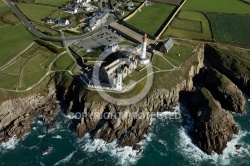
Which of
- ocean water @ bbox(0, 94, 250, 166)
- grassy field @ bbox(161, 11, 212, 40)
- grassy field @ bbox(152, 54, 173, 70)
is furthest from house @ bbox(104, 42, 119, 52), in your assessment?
ocean water @ bbox(0, 94, 250, 166)

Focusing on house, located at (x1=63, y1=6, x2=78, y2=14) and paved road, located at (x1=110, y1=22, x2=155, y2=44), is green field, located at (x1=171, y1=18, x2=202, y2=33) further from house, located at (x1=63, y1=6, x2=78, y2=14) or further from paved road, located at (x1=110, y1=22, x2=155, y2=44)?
house, located at (x1=63, y1=6, x2=78, y2=14)

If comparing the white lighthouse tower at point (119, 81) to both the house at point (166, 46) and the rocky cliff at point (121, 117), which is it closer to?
the rocky cliff at point (121, 117)

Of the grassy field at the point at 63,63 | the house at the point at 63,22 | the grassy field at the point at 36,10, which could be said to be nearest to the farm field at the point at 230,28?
the grassy field at the point at 63,63

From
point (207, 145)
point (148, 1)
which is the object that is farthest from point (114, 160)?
point (148, 1)

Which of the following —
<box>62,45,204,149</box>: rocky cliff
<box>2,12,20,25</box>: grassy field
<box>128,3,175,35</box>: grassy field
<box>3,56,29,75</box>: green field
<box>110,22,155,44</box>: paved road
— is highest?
<box>128,3,175,35</box>: grassy field

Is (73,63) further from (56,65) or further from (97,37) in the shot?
(97,37)
